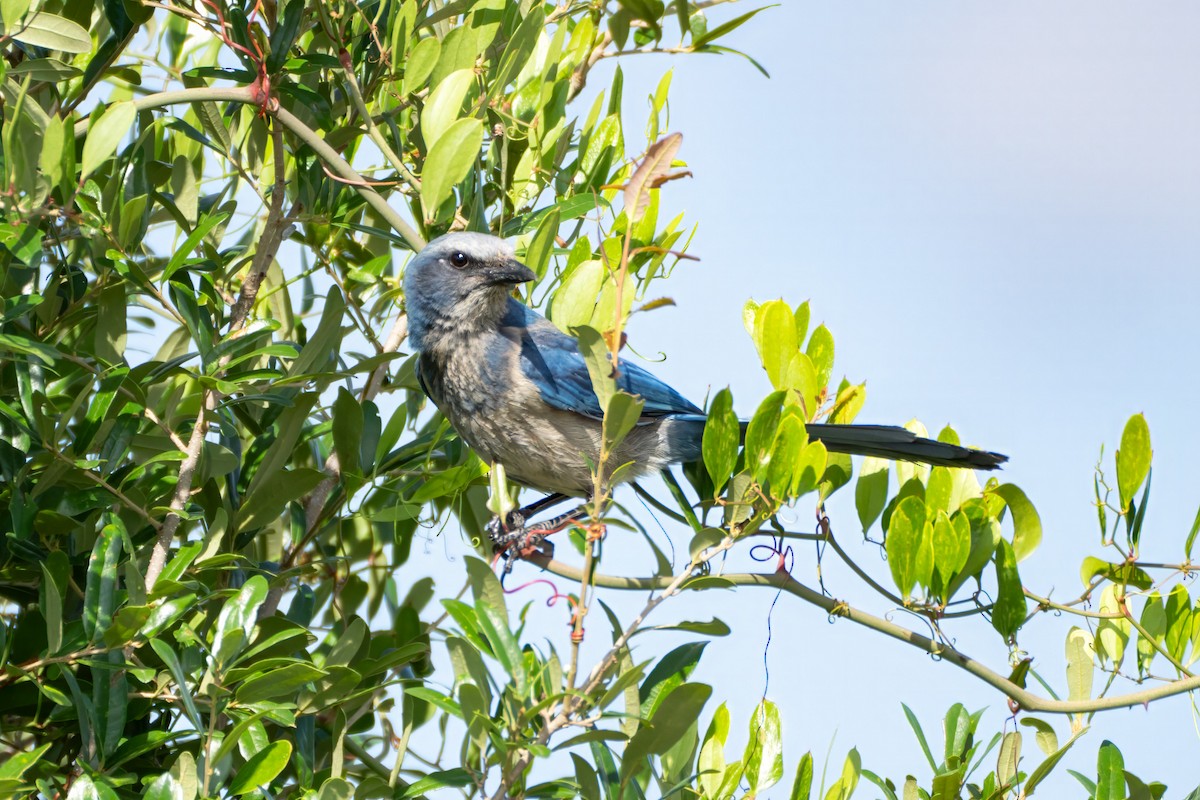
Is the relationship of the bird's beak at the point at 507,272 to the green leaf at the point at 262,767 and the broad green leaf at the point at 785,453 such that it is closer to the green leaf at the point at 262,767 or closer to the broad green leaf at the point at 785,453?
the broad green leaf at the point at 785,453

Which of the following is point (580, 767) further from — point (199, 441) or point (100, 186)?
point (100, 186)

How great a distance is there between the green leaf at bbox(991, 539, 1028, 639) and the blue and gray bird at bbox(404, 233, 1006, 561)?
1105 mm

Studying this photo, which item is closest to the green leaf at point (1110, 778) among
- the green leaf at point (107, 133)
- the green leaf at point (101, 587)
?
the green leaf at point (101, 587)

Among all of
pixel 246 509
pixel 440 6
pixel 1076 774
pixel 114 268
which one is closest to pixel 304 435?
pixel 246 509

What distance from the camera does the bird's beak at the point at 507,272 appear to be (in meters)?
3.23

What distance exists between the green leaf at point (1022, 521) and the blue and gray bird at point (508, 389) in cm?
100

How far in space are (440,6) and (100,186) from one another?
3.35ft

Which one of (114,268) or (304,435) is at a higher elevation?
(114,268)

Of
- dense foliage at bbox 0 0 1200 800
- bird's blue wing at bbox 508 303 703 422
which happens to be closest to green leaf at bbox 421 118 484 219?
dense foliage at bbox 0 0 1200 800

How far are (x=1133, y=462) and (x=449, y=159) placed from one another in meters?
1.61

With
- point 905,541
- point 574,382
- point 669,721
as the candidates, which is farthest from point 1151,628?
point 574,382

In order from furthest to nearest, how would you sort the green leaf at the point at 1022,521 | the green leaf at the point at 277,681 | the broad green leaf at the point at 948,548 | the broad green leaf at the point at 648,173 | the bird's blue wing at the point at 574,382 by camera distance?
1. the bird's blue wing at the point at 574,382
2. the green leaf at the point at 1022,521
3. the broad green leaf at the point at 948,548
4. the green leaf at the point at 277,681
5. the broad green leaf at the point at 648,173

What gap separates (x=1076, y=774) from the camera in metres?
2.43

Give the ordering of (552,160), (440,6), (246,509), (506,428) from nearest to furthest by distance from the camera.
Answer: (246,509) → (552,160) → (440,6) → (506,428)
